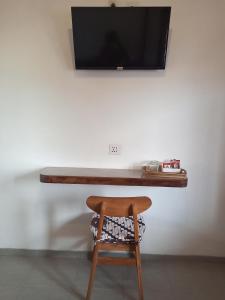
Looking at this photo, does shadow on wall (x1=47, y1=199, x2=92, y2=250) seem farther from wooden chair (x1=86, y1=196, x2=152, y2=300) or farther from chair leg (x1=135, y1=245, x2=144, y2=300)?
chair leg (x1=135, y1=245, x2=144, y2=300)

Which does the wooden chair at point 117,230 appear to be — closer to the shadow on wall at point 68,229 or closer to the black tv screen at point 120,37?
the shadow on wall at point 68,229

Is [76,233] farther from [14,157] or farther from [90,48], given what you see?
[90,48]

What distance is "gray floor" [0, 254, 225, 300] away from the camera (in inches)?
75.2

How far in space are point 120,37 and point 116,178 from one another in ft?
3.37

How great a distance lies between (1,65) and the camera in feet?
7.06

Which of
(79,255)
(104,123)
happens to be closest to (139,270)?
(79,255)

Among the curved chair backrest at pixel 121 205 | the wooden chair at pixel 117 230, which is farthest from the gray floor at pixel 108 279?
the curved chair backrest at pixel 121 205

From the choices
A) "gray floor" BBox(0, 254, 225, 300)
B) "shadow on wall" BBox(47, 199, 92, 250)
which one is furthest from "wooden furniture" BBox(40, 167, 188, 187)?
"gray floor" BBox(0, 254, 225, 300)

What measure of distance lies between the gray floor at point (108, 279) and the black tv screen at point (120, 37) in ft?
5.36

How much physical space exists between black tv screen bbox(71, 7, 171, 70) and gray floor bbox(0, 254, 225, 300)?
1.63 metres

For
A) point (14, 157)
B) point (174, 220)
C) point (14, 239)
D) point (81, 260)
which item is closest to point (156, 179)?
point (174, 220)

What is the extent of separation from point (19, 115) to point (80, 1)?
1022mm

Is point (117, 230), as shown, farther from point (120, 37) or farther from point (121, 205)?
point (120, 37)

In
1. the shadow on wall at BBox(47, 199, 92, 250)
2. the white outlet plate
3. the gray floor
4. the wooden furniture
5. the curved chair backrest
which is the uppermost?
the white outlet plate
